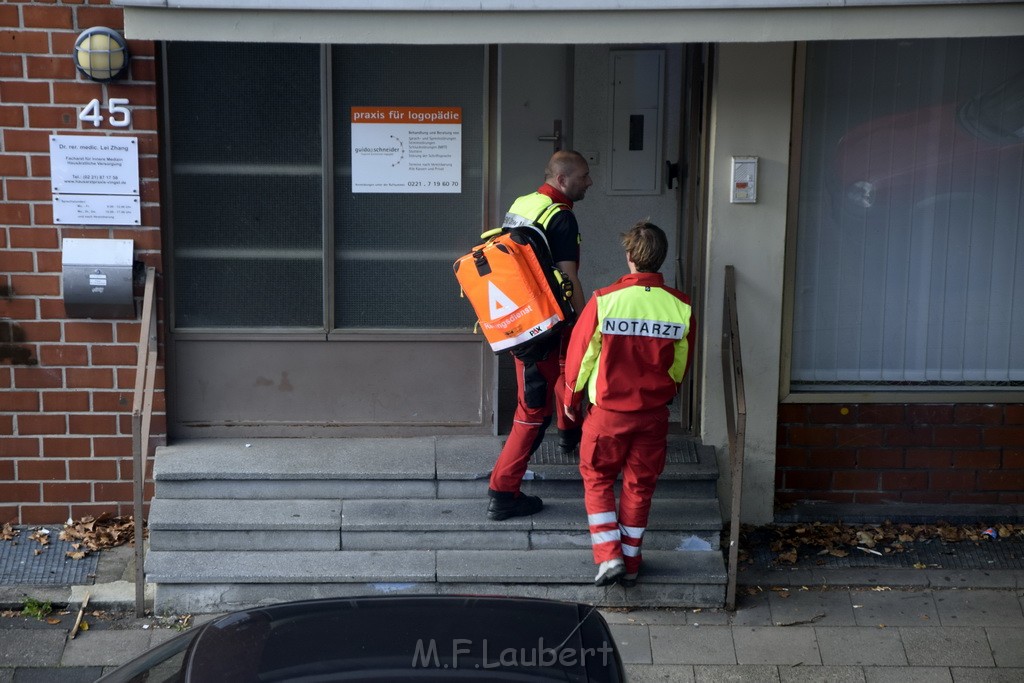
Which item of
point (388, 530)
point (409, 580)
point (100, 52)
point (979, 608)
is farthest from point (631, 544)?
point (100, 52)

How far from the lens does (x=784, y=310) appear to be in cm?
669

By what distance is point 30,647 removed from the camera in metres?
5.74

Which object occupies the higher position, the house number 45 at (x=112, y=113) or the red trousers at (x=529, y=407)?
the house number 45 at (x=112, y=113)

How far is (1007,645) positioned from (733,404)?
67.0 inches

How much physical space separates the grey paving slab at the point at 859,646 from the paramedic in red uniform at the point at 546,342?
1.65 m

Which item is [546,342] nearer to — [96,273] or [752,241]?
[752,241]

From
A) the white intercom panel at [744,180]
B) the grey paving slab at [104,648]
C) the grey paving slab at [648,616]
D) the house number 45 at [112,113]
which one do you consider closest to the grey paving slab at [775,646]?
the grey paving slab at [648,616]

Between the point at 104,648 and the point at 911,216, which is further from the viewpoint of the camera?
the point at 911,216

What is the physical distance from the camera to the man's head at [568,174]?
604 cm

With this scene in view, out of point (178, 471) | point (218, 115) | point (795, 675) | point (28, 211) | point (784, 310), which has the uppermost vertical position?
point (218, 115)

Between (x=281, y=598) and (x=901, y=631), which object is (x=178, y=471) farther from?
(x=901, y=631)

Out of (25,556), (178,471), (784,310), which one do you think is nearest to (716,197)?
(784,310)

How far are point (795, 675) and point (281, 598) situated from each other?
8.05ft

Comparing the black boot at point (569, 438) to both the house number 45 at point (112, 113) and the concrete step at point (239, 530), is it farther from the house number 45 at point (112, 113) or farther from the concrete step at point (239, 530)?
the house number 45 at point (112, 113)
